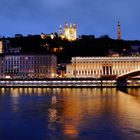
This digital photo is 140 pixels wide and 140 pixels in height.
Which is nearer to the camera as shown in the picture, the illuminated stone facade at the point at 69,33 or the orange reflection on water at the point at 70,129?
the orange reflection on water at the point at 70,129

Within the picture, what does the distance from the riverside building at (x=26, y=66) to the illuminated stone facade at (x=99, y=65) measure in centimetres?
301

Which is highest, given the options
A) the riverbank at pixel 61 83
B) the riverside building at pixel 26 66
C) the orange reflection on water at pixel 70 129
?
the riverside building at pixel 26 66

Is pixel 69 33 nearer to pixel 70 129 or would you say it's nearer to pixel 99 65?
pixel 99 65

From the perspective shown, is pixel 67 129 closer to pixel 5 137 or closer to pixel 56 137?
pixel 56 137

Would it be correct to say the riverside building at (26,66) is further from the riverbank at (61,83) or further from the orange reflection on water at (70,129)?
the orange reflection on water at (70,129)

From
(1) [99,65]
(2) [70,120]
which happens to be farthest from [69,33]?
(2) [70,120]

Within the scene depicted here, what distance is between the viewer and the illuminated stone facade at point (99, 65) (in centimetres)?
5728

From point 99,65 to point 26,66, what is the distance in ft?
28.4

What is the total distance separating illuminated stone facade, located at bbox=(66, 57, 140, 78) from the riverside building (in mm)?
3007

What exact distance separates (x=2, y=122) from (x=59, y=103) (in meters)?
8.04

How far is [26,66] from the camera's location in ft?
181

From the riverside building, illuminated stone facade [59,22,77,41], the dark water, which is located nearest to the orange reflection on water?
the dark water

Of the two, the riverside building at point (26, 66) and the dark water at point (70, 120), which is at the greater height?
the riverside building at point (26, 66)

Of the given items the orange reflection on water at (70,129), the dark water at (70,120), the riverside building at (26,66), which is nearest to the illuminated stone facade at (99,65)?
the riverside building at (26,66)
